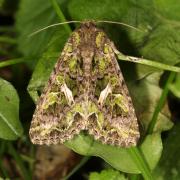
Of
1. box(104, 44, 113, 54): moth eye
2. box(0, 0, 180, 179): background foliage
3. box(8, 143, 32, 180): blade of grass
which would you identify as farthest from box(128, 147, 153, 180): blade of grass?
box(8, 143, 32, 180): blade of grass

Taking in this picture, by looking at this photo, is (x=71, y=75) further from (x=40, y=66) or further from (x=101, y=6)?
(x=101, y=6)

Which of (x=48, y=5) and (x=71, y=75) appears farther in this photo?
(x=48, y=5)

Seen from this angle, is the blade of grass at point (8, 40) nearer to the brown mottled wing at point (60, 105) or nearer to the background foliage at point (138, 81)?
the background foliage at point (138, 81)

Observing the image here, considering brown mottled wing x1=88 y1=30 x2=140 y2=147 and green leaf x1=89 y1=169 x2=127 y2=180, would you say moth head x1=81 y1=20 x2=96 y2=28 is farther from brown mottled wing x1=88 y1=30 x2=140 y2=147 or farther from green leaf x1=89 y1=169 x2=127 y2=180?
green leaf x1=89 y1=169 x2=127 y2=180

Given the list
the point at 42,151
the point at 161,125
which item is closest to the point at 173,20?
the point at 161,125

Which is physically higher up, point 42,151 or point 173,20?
point 173,20

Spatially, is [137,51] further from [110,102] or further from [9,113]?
[9,113]
